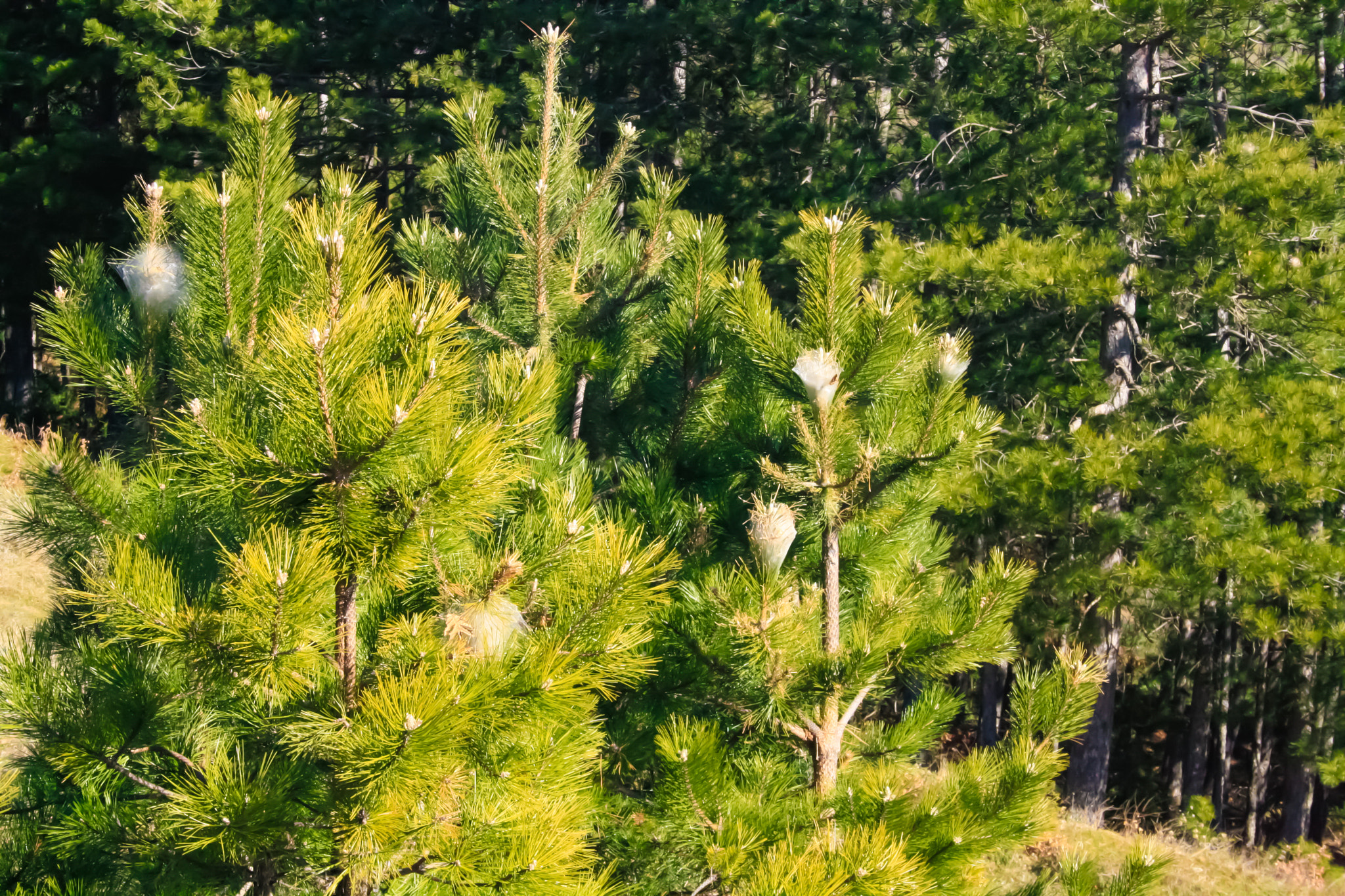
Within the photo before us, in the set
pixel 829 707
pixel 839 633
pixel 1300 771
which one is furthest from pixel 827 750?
pixel 1300 771

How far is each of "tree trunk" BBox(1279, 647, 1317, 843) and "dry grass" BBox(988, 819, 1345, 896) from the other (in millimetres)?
2231

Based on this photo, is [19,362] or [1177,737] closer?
[19,362]

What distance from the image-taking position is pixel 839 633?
3287 millimetres

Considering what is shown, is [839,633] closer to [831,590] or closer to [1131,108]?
[831,590]

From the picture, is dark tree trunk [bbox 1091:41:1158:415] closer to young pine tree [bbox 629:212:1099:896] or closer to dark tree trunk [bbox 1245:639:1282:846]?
young pine tree [bbox 629:212:1099:896]

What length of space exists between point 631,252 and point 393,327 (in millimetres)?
2479

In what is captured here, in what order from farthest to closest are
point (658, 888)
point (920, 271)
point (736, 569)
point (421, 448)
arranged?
point (920, 271)
point (658, 888)
point (736, 569)
point (421, 448)

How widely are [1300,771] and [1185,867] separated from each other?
5686 mm

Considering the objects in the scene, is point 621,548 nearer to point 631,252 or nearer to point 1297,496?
point 631,252

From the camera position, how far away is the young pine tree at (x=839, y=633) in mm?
2819

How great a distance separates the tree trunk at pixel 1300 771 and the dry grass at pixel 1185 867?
223 centimetres

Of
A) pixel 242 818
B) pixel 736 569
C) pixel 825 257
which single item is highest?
pixel 825 257

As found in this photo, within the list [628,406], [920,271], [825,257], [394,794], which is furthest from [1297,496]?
[394,794]

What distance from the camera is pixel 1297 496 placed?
653 centimetres
